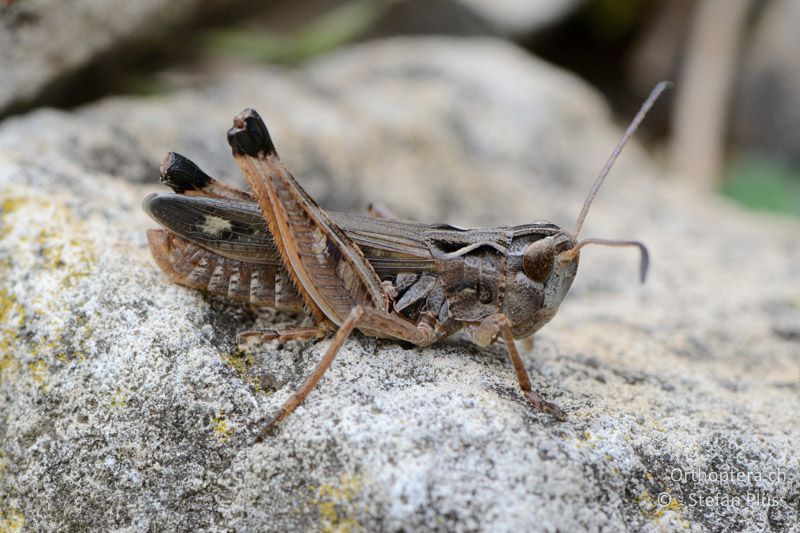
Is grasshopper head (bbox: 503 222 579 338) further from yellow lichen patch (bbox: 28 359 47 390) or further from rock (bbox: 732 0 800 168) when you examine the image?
rock (bbox: 732 0 800 168)

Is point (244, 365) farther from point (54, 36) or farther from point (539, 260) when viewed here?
point (54, 36)

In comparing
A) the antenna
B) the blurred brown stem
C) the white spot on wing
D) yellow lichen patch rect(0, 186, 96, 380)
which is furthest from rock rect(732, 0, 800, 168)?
yellow lichen patch rect(0, 186, 96, 380)

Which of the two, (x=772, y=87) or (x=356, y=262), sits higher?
(x=772, y=87)

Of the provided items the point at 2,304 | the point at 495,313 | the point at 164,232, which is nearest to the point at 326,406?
the point at 495,313

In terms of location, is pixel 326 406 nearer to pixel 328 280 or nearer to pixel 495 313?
pixel 328 280

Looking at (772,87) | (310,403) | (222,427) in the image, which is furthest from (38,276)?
(772,87)
